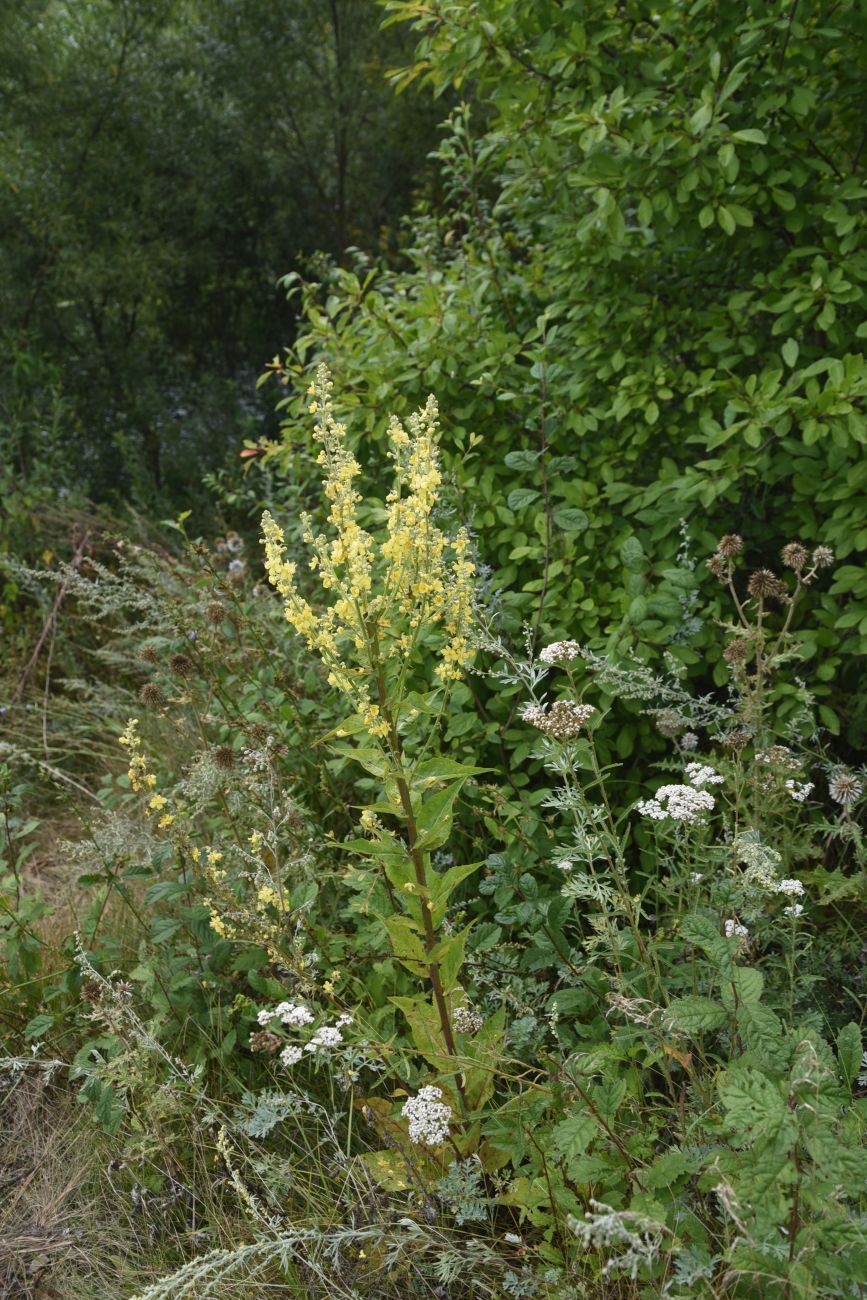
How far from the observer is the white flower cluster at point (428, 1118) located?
5.95 feet

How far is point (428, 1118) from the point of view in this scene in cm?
182

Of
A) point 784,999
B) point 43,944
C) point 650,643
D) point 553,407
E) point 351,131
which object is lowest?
point 43,944

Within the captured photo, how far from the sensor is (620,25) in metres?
2.95

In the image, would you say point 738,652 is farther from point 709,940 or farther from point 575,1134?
point 575,1134

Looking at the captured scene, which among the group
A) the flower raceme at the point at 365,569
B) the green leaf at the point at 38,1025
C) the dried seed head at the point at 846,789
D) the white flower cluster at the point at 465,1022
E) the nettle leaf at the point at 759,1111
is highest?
the flower raceme at the point at 365,569


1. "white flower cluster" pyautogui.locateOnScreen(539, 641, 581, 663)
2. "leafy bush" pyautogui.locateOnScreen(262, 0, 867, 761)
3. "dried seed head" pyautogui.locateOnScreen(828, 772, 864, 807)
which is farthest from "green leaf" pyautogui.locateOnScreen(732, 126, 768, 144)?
"dried seed head" pyautogui.locateOnScreen(828, 772, 864, 807)

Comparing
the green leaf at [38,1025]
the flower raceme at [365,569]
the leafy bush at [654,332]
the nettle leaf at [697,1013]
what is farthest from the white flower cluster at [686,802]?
the green leaf at [38,1025]

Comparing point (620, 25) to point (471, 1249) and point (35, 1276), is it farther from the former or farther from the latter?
point (35, 1276)

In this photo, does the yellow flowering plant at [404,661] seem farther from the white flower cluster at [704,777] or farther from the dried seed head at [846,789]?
the dried seed head at [846,789]

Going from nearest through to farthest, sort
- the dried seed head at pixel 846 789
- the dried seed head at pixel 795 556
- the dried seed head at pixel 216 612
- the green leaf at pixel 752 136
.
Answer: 1. the dried seed head at pixel 795 556
2. the dried seed head at pixel 846 789
3. the green leaf at pixel 752 136
4. the dried seed head at pixel 216 612

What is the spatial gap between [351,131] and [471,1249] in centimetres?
779

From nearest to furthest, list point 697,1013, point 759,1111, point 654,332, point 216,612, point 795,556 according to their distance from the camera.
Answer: point 759,1111 < point 697,1013 < point 795,556 < point 216,612 < point 654,332

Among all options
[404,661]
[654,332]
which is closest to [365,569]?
[404,661]

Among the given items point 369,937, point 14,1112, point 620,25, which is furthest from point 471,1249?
point 620,25
